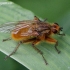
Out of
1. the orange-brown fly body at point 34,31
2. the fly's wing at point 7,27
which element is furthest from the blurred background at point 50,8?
the fly's wing at point 7,27

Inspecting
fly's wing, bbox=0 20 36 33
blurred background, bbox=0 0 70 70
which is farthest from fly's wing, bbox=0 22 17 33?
blurred background, bbox=0 0 70 70

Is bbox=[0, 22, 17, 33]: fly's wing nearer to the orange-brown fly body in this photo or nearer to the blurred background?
the orange-brown fly body

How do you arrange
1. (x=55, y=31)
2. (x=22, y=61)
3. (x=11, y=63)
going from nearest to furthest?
(x=22, y=61), (x=55, y=31), (x=11, y=63)

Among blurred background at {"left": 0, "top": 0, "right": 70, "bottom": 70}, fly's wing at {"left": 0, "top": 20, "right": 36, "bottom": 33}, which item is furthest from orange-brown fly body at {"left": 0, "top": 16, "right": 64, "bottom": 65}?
Result: blurred background at {"left": 0, "top": 0, "right": 70, "bottom": 70}

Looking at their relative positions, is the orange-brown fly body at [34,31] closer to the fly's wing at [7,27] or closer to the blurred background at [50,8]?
the fly's wing at [7,27]

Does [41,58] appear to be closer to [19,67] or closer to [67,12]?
[19,67]

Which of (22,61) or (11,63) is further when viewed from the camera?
(11,63)

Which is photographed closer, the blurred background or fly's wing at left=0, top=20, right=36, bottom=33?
fly's wing at left=0, top=20, right=36, bottom=33

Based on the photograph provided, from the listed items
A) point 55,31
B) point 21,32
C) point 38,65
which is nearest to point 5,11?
point 21,32

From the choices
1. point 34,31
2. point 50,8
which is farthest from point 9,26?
point 50,8
